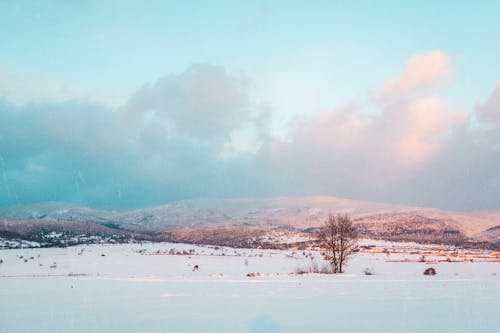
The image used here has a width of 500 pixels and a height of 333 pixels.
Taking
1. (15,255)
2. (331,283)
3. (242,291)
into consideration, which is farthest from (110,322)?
(15,255)

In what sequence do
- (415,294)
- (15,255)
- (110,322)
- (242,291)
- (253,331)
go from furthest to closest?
(15,255) < (242,291) < (415,294) < (110,322) < (253,331)

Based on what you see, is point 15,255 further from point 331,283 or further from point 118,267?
point 331,283

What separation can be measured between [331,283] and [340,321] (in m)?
11.1

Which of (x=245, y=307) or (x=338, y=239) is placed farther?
(x=338, y=239)

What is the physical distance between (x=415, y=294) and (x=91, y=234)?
93836mm

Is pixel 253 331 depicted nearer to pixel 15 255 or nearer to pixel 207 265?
pixel 207 265

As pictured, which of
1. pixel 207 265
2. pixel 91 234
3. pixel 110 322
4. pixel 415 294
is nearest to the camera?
pixel 110 322

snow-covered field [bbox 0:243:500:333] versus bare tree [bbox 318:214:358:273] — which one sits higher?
bare tree [bbox 318:214:358:273]

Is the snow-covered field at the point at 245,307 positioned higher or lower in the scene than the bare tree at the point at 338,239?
lower

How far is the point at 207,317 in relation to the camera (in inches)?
527

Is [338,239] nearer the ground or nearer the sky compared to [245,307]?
nearer the sky

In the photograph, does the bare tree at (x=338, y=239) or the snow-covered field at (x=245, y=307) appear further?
the bare tree at (x=338, y=239)

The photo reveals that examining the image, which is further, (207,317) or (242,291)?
(242,291)

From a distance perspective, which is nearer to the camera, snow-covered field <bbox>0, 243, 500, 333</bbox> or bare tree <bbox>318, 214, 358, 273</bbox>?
snow-covered field <bbox>0, 243, 500, 333</bbox>
